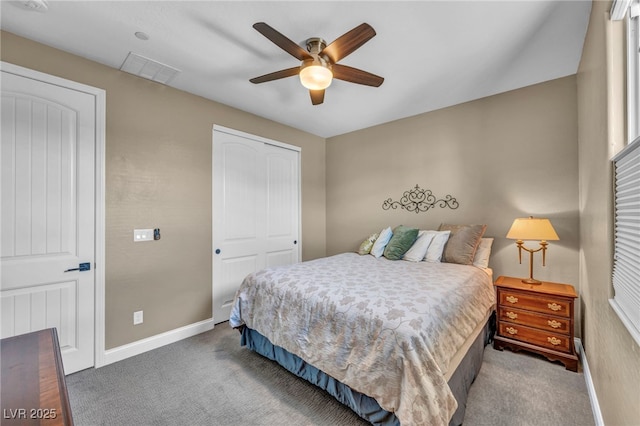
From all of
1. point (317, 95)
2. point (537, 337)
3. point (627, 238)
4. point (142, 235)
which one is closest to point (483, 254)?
point (537, 337)

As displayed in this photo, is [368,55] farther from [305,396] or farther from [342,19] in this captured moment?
[305,396]

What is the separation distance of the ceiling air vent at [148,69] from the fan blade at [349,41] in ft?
5.00

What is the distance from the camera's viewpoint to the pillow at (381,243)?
10.7 ft

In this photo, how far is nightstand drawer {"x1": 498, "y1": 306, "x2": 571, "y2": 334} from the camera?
2221 mm

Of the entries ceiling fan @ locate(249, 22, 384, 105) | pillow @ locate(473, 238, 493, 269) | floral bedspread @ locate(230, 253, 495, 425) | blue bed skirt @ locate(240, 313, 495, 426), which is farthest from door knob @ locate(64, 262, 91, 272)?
pillow @ locate(473, 238, 493, 269)

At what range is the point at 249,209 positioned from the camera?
3492 mm

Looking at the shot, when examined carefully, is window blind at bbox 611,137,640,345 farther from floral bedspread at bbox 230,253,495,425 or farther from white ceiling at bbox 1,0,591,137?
white ceiling at bbox 1,0,591,137

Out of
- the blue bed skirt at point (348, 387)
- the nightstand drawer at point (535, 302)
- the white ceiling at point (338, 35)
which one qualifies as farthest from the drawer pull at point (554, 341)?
the white ceiling at point (338, 35)

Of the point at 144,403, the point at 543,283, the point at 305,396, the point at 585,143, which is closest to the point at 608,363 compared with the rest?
the point at 543,283

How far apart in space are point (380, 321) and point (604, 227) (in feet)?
4.40

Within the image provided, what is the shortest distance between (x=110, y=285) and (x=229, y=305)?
1250 millimetres

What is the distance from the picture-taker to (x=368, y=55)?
2252 millimetres

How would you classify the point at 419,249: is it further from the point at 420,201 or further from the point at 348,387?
the point at 348,387

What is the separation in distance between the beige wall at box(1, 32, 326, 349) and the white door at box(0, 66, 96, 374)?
0.14 m
